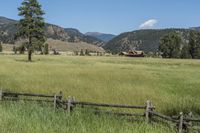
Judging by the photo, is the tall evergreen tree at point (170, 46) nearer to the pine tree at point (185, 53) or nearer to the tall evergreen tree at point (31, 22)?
the pine tree at point (185, 53)

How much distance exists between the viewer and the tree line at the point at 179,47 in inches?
5659

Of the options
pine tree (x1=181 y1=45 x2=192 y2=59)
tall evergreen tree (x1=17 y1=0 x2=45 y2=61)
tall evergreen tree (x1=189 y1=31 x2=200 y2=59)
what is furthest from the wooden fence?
tall evergreen tree (x1=189 y1=31 x2=200 y2=59)

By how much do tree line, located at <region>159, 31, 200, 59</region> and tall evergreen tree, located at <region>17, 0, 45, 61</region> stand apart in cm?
7657

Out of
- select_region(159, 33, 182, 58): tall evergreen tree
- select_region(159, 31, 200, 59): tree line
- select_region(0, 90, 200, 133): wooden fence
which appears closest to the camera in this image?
select_region(0, 90, 200, 133): wooden fence

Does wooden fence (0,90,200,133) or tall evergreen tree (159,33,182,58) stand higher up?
tall evergreen tree (159,33,182,58)

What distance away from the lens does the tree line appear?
472ft

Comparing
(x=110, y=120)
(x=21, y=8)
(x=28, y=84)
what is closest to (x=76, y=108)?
(x=110, y=120)

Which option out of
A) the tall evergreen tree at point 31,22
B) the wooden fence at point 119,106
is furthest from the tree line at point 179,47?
the wooden fence at point 119,106

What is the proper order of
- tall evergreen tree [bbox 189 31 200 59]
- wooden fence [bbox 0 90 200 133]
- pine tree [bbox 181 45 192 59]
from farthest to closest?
tall evergreen tree [bbox 189 31 200 59], pine tree [bbox 181 45 192 59], wooden fence [bbox 0 90 200 133]

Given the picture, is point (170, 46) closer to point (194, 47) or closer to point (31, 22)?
point (194, 47)

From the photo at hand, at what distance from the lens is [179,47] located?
494ft

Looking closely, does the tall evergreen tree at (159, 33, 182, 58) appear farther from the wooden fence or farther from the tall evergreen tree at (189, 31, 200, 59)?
the wooden fence

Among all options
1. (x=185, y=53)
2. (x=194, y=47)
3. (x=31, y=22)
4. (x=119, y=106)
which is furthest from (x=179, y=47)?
(x=119, y=106)

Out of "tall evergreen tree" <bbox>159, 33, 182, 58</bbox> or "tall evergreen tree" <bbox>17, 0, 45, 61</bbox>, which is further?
"tall evergreen tree" <bbox>159, 33, 182, 58</bbox>
